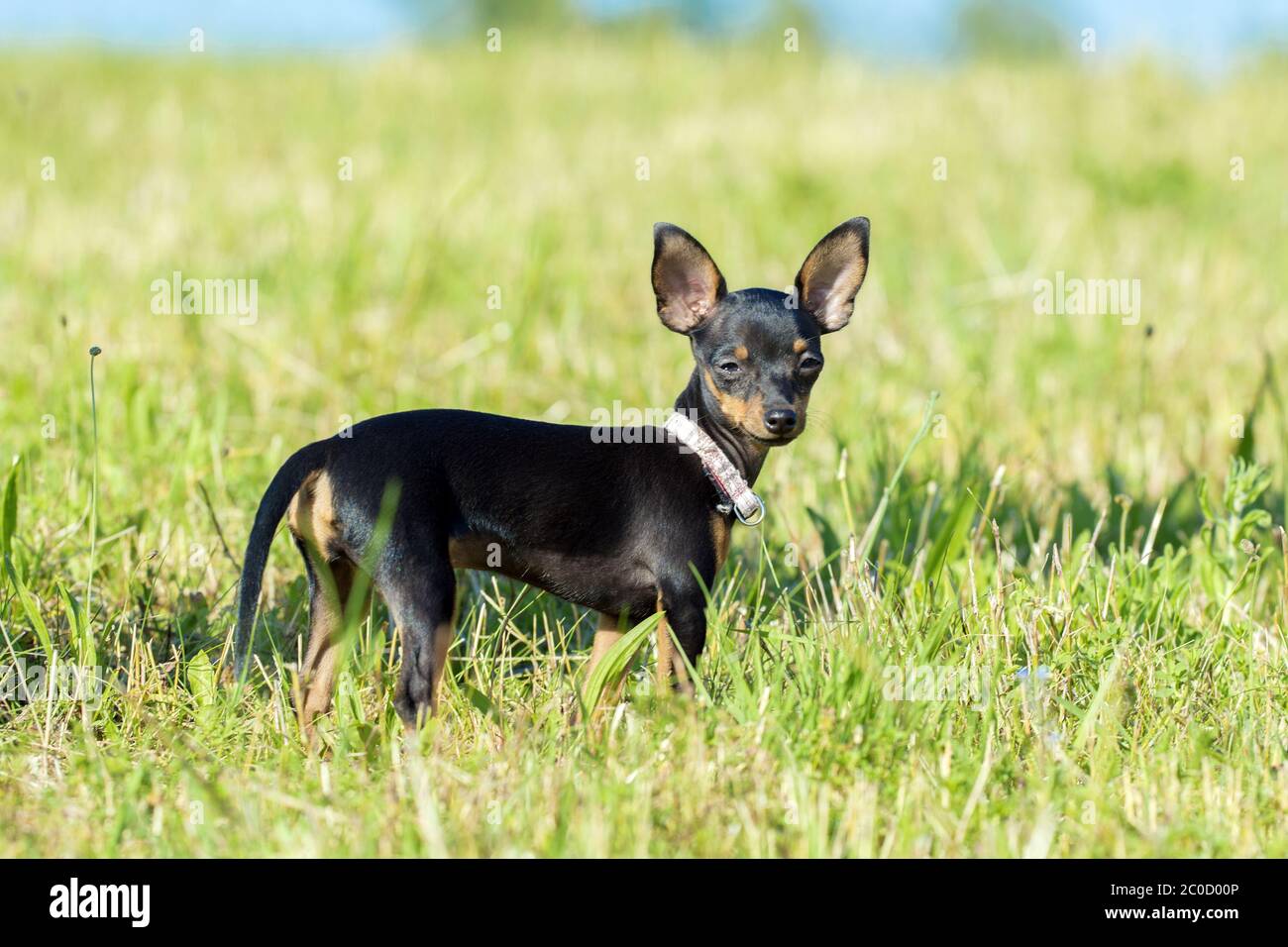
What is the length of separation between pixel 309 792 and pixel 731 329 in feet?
5.34

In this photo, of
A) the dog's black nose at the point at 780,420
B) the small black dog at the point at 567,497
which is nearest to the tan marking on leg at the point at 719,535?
the small black dog at the point at 567,497

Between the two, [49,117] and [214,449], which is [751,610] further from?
[49,117]

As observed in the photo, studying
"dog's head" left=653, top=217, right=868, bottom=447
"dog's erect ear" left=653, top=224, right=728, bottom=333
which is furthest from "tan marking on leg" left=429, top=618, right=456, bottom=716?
"dog's erect ear" left=653, top=224, right=728, bottom=333

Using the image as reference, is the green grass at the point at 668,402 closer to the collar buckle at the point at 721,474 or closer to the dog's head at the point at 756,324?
the collar buckle at the point at 721,474

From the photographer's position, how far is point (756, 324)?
12.4 ft

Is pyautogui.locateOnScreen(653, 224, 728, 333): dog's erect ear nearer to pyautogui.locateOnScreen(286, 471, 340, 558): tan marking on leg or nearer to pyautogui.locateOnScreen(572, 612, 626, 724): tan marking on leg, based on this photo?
pyautogui.locateOnScreen(572, 612, 626, 724): tan marking on leg

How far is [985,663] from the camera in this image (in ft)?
12.8

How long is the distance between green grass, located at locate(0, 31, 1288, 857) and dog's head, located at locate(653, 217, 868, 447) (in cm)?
57

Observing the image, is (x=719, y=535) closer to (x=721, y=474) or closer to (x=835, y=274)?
(x=721, y=474)

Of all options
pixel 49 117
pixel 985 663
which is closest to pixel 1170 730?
pixel 985 663

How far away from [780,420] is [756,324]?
32cm

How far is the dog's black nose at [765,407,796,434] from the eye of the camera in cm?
361

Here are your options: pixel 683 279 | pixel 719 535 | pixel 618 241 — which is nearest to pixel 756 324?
pixel 683 279

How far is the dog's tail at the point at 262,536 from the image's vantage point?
349 cm
